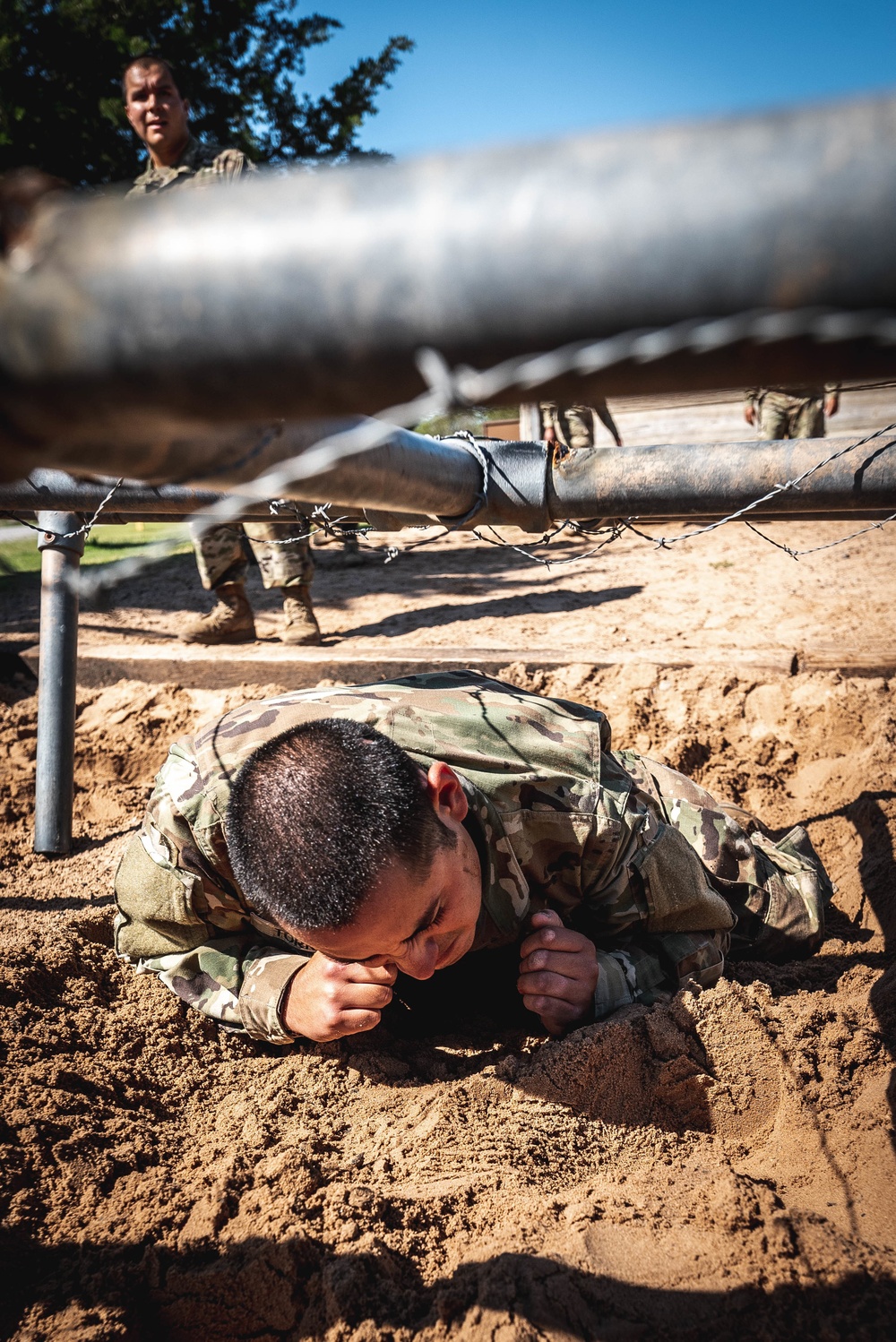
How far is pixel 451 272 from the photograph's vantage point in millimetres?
422

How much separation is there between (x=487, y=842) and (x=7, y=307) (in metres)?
1.59

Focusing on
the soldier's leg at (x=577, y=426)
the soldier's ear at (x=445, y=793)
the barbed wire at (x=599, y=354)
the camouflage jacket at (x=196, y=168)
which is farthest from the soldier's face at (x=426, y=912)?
the soldier's leg at (x=577, y=426)

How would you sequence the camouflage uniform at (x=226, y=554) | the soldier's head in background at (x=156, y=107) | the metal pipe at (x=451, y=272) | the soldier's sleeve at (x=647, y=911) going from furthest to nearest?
1. the camouflage uniform at (x=226, y=554)
2. the soldier's head in background at (x=156, y=107)
3. the soldier's sleeve at (x=647, y=911)
4. the metal pipe at (x=451, y=272)

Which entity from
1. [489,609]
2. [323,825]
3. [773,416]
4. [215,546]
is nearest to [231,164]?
[215,546]

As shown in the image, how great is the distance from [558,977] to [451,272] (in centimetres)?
166

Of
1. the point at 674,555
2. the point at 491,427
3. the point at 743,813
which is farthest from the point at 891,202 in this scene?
the point at 491,427

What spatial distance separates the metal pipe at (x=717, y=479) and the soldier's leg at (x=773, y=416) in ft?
20.6

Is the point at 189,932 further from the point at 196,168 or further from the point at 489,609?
the point at 196,168

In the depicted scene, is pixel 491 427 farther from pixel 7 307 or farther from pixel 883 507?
pixel 7 307

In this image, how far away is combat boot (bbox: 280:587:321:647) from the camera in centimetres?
459

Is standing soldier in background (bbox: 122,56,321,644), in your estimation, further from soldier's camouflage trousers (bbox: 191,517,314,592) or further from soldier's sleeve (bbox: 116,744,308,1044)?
soldier's sleeve (bbox: 116,744,308,1044)

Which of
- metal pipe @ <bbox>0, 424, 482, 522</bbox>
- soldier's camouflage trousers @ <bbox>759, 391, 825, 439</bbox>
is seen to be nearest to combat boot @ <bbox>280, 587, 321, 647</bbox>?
metal pipe @ <bbox>0, 424, 482, 522</bbox>

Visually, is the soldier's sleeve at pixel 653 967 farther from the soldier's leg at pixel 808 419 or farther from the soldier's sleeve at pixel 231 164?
the soldier's leg at pixel 808 419

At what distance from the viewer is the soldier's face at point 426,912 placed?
1488mm
